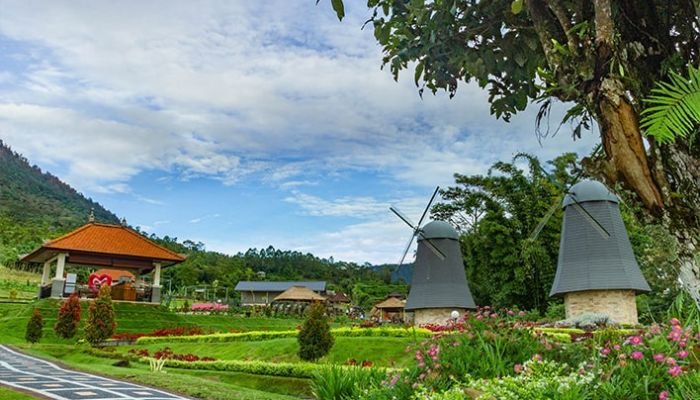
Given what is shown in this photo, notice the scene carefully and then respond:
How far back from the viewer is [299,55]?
965 cm

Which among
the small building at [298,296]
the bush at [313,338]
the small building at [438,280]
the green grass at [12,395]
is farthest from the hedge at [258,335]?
the small building at [298,296]

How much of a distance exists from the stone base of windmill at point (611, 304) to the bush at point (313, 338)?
31.4ft

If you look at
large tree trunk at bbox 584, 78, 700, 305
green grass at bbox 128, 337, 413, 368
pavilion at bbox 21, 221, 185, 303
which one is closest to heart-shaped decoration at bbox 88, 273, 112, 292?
pavilion at bbox 21, 221, 185, 303

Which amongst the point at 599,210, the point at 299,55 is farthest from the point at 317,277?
the point at 299,55

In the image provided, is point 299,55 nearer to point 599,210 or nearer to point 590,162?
point 590,162

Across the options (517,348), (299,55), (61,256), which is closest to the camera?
(517,348)

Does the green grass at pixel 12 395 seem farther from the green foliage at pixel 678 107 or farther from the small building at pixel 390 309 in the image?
the small building at pixel 390 309

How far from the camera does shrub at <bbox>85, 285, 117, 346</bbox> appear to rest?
785 inches

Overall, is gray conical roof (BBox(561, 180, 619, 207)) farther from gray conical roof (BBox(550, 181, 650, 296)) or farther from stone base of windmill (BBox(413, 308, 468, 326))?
stone base of windmill (BBox(413, 308, 468, 326))

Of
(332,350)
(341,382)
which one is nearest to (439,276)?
(332,350)

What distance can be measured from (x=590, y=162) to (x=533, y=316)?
877 inches

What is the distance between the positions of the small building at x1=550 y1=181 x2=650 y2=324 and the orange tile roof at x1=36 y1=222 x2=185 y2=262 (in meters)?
20.3

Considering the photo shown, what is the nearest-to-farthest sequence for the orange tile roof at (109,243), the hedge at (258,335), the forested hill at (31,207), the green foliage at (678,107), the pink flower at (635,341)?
the green foliage at (678,107) < the pink flower at (635,341) < the hedge at (258,335) < the orange tile roof at (109,243) < the forested hill at (31,207)

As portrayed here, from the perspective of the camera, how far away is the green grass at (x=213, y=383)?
395 inches
